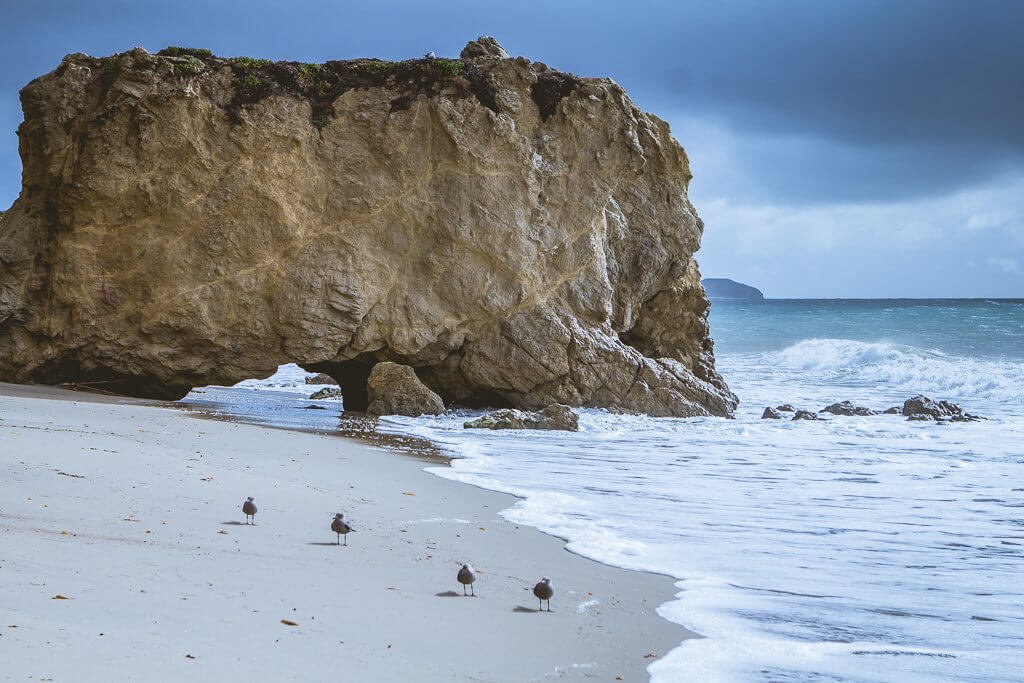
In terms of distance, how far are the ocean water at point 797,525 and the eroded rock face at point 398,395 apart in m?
0.43

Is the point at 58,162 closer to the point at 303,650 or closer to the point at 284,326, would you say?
the point at 284,326

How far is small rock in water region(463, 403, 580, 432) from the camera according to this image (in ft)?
49.4

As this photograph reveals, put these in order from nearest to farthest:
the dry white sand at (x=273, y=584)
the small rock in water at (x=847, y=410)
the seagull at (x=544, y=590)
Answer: the dry white sand at (x=273, y=584) < the seagull at (x=544, y=590) < the small rock in water at (x=847, y=410)

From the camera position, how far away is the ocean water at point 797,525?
4.84 meters

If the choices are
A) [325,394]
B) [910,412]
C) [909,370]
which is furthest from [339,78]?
[909,370]

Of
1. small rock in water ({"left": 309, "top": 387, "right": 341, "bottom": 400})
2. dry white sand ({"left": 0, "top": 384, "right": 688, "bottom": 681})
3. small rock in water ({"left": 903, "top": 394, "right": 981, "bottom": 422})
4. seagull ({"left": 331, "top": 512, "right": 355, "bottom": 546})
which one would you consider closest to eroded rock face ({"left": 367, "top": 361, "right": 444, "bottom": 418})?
small rock in water ({"left": 309, "top": 387, "right": 341, "bottom": 400})

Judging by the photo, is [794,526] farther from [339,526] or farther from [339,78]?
[339,78]

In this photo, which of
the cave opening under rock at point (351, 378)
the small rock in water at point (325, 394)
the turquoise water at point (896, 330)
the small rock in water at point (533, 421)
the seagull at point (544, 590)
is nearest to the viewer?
the seagull at point (544, 590)

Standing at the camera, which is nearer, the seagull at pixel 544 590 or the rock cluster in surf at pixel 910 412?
the seagull at pixel 544 590

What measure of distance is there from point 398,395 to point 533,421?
A: 106 inches

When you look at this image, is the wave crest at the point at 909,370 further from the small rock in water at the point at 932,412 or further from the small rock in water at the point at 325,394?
the small rock in water at the point at 325,394

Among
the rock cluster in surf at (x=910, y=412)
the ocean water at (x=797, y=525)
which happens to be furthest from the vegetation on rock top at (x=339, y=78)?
the rock cluster in surf at (x=910, y=412)

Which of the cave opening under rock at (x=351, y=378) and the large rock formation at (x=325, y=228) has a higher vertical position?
the large rock formation at (x=325, y=228)

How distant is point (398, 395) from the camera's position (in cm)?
1658
